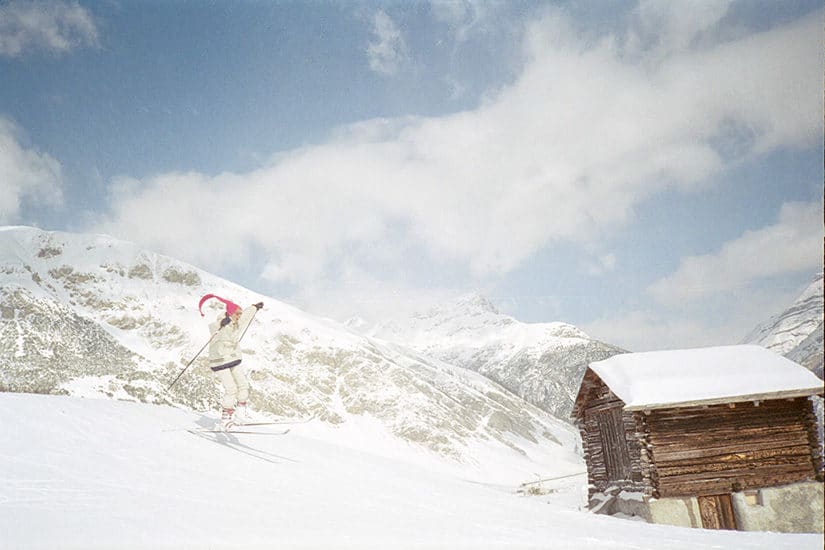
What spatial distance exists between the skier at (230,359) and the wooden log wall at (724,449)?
1325 cm

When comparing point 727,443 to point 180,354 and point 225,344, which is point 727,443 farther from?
point 180,354

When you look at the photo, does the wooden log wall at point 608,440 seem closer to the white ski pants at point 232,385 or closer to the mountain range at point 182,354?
the white ski pants at point 232,385

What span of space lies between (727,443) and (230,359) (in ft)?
52.5

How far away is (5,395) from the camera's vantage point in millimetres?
9797

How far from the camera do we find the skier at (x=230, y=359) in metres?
10.0

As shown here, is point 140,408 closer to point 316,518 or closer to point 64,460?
point 64,460

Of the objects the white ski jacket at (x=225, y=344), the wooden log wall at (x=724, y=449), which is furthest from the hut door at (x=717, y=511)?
the white ski jacket at (x=225, y=344)

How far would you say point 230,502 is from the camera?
20.7 ft

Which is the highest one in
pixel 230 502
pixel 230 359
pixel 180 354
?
pixel 180 354

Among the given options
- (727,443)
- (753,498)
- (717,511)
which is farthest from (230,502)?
(753,498)

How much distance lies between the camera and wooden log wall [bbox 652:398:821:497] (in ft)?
54.9

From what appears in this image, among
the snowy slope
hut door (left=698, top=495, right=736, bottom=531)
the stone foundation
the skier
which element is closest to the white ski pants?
the skier

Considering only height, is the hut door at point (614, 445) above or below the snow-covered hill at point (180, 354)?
below

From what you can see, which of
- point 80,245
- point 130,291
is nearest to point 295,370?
point 130,291
